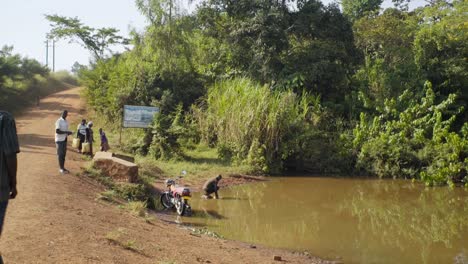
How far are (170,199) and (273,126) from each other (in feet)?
24.8

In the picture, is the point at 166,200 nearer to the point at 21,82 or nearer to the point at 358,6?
the point at 21,82

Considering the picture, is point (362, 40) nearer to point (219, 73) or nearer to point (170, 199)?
point (219, 73)

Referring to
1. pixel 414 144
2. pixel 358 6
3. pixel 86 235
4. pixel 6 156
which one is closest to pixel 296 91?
pixel 414 144

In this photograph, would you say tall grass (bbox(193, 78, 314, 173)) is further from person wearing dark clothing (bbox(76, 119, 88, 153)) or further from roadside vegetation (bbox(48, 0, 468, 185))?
person wearing dark clothing (bbox(76, 119, 88, 153))

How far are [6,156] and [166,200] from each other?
8121mm

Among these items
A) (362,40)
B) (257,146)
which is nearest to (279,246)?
(257,146)

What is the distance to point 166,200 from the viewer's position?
12.0m

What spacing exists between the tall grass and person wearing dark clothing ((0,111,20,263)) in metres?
14.3

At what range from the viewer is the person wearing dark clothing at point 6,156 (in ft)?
13.1

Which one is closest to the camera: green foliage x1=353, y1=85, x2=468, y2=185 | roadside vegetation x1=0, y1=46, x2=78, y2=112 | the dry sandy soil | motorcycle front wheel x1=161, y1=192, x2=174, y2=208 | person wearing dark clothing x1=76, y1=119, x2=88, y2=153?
the dry sandy soil

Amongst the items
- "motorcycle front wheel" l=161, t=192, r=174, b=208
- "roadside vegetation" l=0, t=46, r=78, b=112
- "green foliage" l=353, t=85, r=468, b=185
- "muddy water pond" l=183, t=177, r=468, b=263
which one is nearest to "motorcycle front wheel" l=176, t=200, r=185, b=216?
"muddy water pond" l=183, t=177, r=468, b=263

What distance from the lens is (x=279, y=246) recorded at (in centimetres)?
948

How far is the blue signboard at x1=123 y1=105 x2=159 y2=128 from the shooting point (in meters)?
18.3

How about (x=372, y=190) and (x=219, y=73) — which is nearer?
(x=372, y=190)
